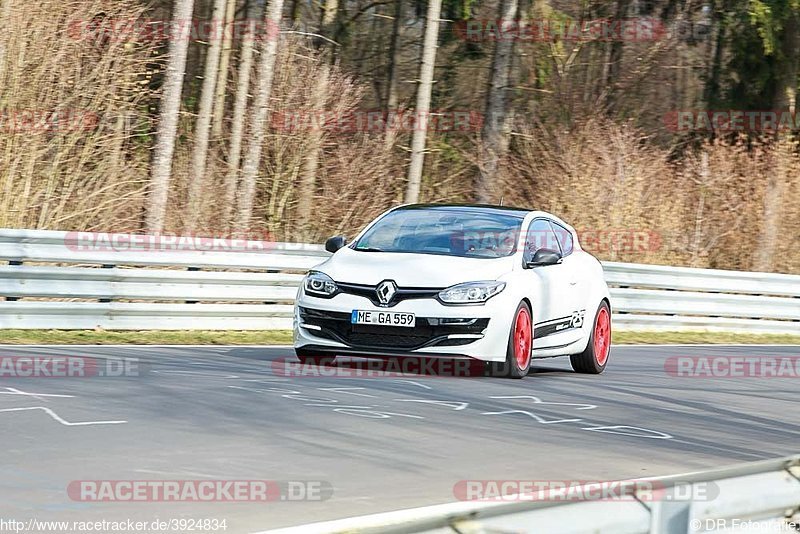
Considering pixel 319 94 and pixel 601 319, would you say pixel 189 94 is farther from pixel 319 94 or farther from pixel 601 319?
pixel 601 319

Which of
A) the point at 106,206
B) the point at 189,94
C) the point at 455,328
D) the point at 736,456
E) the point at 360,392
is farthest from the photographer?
the point at 189,94

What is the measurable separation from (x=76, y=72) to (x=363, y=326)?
11622 mm

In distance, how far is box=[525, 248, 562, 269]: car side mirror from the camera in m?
12.6

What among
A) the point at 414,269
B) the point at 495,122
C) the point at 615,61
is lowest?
the point at 414,269

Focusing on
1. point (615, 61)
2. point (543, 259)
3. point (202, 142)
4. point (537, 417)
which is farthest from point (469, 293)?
point (615, 61)

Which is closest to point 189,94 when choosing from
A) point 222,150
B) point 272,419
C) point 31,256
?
point 222,150

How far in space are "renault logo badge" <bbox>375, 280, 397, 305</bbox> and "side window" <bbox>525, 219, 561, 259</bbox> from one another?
1.56 metres

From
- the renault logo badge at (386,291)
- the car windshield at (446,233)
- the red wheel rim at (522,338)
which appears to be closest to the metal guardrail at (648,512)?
the renault logo badge at (386,291)

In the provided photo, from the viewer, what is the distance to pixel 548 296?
12766mm

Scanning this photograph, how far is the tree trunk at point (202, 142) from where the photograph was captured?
2553cm

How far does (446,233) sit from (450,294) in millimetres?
1255

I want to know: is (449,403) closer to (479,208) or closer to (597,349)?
(479,208)

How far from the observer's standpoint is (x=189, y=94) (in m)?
37.2

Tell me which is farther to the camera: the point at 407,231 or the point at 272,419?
the point at 407,231
